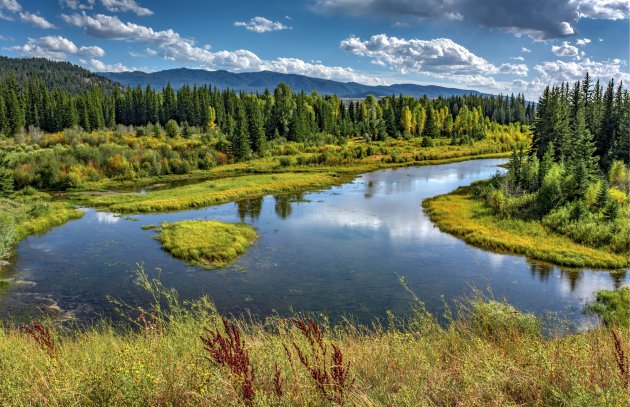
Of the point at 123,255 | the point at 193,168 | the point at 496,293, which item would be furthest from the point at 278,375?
the point at 193,168

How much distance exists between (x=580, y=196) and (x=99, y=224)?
4210 cm

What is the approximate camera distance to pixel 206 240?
30922 mm

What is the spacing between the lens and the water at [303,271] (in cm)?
2145

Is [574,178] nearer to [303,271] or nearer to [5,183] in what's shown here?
[303,271]

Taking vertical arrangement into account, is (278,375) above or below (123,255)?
above

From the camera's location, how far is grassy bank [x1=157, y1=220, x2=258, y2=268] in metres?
28.2

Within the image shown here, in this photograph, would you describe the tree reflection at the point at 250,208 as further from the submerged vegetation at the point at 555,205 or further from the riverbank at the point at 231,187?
the submerged vegetation at the point at 555,205

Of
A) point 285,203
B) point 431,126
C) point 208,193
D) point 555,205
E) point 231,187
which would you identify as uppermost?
point 431,126

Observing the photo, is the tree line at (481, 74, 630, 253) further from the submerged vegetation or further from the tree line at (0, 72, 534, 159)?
the tree line at (0, 72, 534, 159)

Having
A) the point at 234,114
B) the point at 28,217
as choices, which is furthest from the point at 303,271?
the point at 234,114

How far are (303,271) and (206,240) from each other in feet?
29.3

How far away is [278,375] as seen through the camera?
5285mm

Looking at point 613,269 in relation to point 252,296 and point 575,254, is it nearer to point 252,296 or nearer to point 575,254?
point 575,254

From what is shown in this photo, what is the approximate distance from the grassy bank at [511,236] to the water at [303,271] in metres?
1.21
